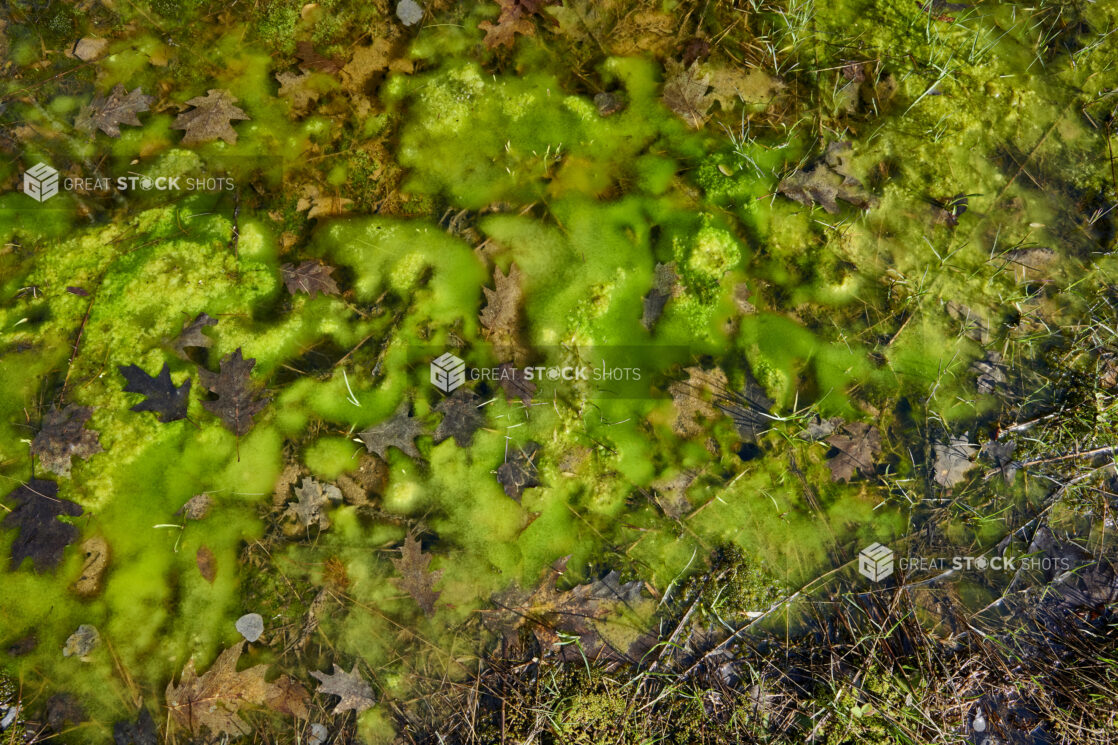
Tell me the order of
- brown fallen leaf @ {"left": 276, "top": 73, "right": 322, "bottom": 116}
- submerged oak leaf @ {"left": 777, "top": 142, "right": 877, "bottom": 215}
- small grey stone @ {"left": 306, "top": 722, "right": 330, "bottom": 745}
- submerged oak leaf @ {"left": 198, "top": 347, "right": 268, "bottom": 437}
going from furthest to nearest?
brown fallen leaf @ {"left": 276, "top": 73, "right": 322, "bottom": 116} → submerged oak leaf @ {"left": 777, "top": 142, "right": 877, "bottom": 215} → submerged oak leaf @ {"left": 198, "top": 347, "right": 268, "bottom": 437} → small grey stone @ {"left": 306, "top": 722, "right": 330, "bottom": 745}

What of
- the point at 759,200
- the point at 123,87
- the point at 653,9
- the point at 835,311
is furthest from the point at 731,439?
the point at 123,87

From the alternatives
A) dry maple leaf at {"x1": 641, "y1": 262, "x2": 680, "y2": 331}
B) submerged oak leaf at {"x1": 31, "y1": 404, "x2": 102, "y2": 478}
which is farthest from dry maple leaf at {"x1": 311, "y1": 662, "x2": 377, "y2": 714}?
dry maple leaf at {"x1": 641, "y1": 262, "x2": 680, "y2": 331}

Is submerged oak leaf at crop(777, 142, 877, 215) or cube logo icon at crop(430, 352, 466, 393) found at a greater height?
submerged oak leaf at crop(777, 142, 877, 215)

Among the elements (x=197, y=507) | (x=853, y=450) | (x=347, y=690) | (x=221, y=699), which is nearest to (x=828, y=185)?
(x=853, y=450)

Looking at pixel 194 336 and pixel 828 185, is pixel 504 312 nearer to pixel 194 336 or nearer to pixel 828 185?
pixel 194 336

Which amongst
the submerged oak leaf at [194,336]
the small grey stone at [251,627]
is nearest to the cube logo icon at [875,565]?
the small grey stone at [251,627]

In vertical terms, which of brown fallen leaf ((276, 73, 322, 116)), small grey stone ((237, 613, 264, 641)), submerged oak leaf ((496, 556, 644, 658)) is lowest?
small grey stone ((237, 613, 264, 641))

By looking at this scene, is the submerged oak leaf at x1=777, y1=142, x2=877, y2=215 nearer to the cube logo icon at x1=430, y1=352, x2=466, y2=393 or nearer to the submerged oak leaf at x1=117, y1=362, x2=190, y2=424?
the cube logo icon at x1=430, y1=352, x2=466, y2=393
